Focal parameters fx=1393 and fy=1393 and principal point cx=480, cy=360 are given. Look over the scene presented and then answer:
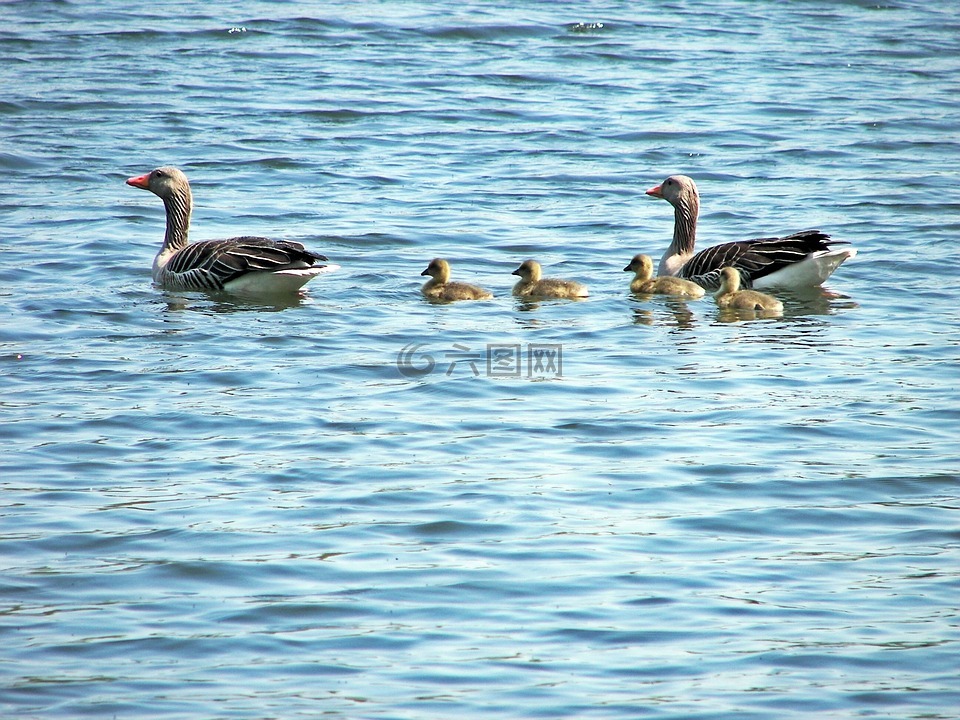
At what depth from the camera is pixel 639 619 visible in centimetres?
626

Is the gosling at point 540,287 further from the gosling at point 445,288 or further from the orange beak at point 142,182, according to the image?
the orange beak at point 142,182

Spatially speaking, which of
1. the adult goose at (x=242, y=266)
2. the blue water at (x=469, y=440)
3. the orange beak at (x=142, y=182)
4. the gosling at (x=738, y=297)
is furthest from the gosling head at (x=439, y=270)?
the orange beak at (x=142, y=182)

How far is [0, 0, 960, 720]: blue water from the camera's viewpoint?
5879mm

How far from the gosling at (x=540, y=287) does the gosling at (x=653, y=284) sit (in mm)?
626

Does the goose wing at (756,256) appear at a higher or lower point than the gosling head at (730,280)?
higher

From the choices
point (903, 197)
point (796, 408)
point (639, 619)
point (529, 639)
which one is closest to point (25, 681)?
point (529, 639)

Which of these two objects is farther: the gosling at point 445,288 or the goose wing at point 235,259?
the goose wing at point 235,259

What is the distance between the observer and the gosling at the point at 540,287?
12.4 meters

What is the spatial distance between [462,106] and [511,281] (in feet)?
33.2

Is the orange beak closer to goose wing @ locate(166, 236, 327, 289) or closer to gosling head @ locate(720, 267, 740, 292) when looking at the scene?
goose wing @ locate(166, 236, 327, 289)

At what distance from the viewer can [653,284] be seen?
12922 millimetres

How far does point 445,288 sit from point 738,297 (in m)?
2.63

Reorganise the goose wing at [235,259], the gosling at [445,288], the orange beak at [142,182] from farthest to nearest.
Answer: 1. the orange beak at [142,182]
2. the goose wing at [235,259]
3. the gosling at [445,288]

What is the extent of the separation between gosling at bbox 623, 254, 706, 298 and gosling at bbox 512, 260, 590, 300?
626mm
